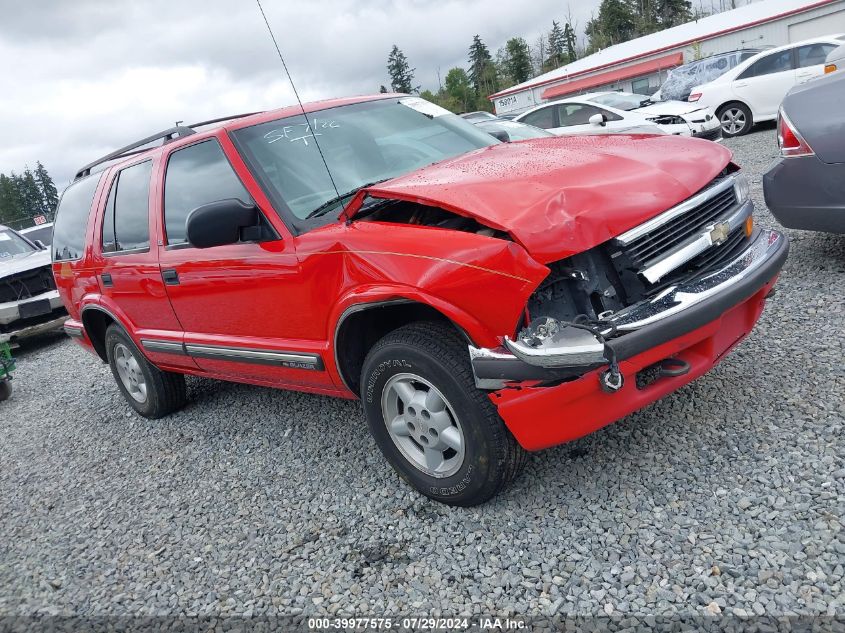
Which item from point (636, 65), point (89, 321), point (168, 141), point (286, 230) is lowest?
point (636, 65)

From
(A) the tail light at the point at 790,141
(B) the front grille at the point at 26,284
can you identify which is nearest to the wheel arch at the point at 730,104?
(A) the tail light at the point at 790,141

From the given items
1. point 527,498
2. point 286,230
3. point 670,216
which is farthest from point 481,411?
point 286,230

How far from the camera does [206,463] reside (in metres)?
4.02

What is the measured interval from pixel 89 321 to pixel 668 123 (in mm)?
9855

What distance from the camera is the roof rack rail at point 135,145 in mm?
4121

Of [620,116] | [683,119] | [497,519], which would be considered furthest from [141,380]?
[683,119]

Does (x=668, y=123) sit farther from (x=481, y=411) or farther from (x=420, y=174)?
(x=481, y=411)

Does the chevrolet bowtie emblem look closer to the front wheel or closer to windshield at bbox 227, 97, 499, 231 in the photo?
windshield at bbox 227, 97, 499, 231

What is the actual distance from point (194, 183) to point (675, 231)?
2.66 m

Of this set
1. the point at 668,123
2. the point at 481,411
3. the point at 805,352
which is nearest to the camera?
the point at 481,411

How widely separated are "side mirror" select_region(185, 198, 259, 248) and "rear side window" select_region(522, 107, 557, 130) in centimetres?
1092

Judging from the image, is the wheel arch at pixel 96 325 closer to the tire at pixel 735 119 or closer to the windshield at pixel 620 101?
the windshield at pixel 620 101

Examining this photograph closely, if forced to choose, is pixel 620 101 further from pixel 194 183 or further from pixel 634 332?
pixel 634 332

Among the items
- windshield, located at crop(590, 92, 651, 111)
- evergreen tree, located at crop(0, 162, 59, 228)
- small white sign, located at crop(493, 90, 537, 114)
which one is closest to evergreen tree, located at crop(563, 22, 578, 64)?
small white sign, located at crop(493, 90, 537, 114)
